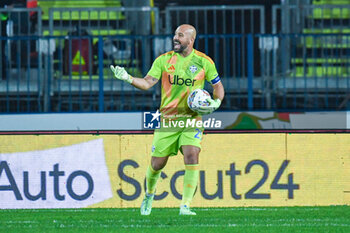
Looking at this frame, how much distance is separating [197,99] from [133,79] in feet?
A: 2.31

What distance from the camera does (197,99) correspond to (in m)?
9.70

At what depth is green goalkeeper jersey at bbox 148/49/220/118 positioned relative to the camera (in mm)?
9961

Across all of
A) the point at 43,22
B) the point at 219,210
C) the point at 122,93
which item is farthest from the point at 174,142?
the point at 43,22

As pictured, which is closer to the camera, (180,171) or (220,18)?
(180,171)

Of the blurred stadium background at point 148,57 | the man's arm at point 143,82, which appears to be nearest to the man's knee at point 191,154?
the man's arm at point 143,82

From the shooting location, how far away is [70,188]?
11430 millimetres

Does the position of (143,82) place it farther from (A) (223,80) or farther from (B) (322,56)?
(B) (322,56)

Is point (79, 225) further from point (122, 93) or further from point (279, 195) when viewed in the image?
point (122, 93)

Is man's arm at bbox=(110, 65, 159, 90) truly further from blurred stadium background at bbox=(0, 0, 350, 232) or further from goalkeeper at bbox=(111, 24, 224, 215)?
blurred stadium background at bbox=(0, 0, 350, 232)

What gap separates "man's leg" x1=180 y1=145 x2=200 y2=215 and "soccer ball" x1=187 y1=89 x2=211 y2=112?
0.44m

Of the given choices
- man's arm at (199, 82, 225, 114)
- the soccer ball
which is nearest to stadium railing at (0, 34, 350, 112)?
man's arm at (199, 82, 225, 114)

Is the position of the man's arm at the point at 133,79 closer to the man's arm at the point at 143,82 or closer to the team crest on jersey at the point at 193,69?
the man's arm at the point at 143,82

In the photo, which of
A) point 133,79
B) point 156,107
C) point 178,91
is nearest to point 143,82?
point 133,79

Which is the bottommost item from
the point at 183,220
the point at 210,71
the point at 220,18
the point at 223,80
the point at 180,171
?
the point at 183,220
